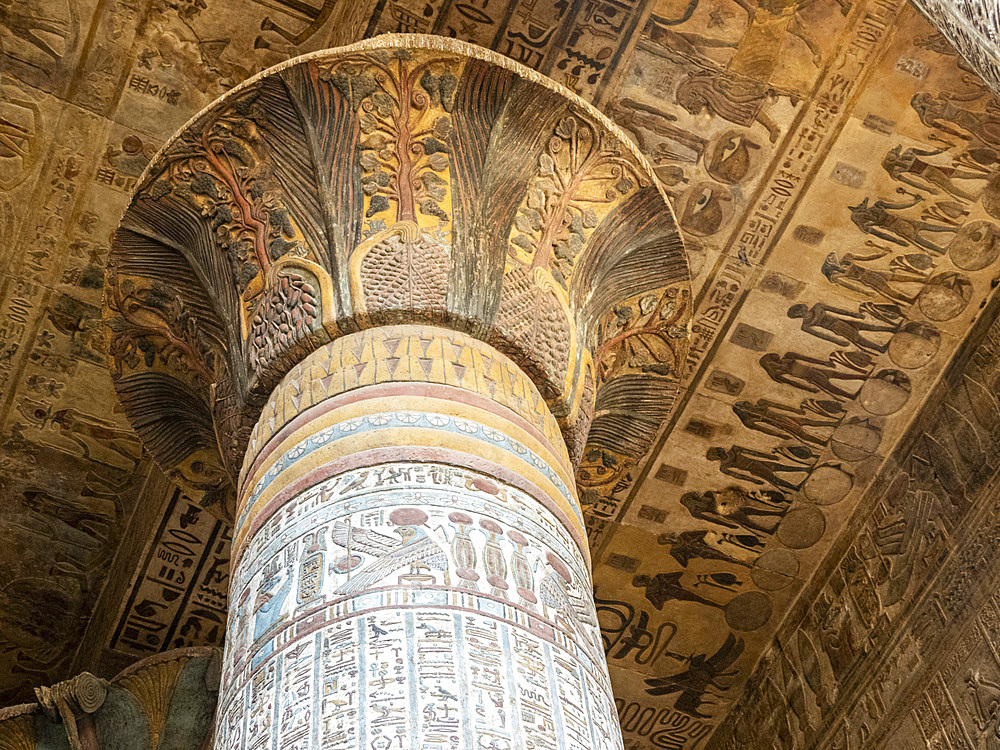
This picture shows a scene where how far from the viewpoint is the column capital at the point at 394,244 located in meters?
4.02

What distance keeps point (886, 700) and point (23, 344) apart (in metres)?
4.57

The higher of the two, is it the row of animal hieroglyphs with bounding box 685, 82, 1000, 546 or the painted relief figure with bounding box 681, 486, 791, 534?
the row of animal hieroglyphs with bounding box 685, 82, 1000, 546

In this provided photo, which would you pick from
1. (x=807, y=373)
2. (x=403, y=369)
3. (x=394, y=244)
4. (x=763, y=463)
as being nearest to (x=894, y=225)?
(x=807, y=373)

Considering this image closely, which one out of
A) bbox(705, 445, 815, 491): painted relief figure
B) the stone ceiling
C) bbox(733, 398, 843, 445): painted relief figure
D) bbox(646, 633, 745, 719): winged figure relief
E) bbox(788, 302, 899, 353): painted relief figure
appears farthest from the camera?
bbox(646, 633, 745, 719): winged figure relief

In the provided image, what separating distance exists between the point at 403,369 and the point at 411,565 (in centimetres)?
86

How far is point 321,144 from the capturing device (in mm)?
4293

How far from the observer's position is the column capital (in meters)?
4.02

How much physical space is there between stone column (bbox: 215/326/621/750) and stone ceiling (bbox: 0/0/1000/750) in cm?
128

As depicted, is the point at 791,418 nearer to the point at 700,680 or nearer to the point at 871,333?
the point at 871,333

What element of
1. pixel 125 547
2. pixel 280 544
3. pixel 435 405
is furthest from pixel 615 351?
pixel 125 547

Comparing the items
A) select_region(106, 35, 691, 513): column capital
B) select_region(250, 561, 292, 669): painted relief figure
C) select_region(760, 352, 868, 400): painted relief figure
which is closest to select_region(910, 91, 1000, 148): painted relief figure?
select_region(760, 352, 868, 400): painted relief figure

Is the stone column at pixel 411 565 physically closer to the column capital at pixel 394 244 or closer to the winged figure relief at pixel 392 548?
the winged figure relief at pixel 392 548

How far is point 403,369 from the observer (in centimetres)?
362

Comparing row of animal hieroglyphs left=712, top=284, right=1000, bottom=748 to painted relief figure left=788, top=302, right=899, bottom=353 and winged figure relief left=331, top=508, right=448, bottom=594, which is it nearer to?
painted relief figure left=788, top=302, right=899, bottom=353
